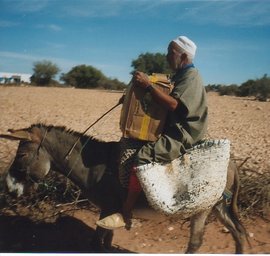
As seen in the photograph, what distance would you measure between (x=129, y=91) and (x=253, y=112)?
39.4 ft

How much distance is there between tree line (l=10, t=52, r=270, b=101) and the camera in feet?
58.8

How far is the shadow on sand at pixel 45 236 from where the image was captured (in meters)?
4.10

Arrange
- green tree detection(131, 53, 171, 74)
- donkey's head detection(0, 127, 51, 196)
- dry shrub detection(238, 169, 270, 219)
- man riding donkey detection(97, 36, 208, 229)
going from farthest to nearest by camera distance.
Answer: green tree detection(131, 53, 171, 74)
dry shrub detection(238, 169, 270, 219)
donkey's head detection(0, 127, 51, 196)
man riding donkey detection(97, 36, 208, 229)

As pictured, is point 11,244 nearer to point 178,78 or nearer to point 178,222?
point 178,222

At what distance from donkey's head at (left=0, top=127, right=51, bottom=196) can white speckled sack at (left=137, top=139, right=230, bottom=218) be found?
985 mm

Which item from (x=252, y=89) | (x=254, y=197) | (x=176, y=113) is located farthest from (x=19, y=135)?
(x=252, y=89)

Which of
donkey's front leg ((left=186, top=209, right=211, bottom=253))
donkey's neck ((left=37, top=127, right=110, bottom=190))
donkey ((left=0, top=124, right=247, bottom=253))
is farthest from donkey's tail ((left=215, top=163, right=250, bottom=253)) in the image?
donkey's neck ((left=37, top=127, right=110, bottom=190))

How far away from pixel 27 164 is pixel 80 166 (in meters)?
0.48

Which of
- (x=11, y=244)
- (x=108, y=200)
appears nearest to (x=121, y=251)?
(x=108, y=200)

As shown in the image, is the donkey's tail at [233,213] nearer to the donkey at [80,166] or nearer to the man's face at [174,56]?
the donkey at [80,166]

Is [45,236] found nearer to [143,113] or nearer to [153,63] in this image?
[143,113]

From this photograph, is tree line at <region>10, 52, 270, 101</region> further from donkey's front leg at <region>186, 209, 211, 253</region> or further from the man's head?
donkey's front leg at <region>186, 209, 211, 253</region>

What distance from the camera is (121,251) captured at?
162 inches

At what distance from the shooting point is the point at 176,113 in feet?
10.9
